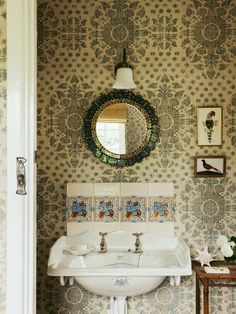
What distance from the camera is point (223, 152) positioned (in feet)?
11.2

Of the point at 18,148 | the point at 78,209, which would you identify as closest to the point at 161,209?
the point at 78,209

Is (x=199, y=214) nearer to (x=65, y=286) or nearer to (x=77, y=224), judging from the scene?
(x=77, y=224)

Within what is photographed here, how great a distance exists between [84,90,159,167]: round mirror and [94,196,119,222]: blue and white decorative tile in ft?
0.93

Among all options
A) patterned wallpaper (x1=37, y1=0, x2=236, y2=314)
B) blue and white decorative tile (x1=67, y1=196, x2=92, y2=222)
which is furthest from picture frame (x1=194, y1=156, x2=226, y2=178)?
blue and white decorative tile (x1=67, y1=196, x2=92, y2=222)

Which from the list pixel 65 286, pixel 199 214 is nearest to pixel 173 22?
pixel 199 214

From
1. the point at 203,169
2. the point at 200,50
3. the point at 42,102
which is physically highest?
the point at 200,50

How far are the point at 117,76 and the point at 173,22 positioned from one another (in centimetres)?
63

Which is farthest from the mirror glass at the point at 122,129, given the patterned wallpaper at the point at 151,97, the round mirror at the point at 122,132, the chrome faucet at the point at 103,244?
the chrome faucet at the point at 103,244

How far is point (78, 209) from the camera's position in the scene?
11.3 feet

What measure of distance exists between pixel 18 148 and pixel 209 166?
1835mm

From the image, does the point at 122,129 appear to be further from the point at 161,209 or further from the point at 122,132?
the point at 161,209

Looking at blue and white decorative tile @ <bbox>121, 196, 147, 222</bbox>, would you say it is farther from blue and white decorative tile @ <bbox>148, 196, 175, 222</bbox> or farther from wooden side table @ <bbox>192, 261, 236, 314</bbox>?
wooden side table @ <bbox>192, 261, 236, 314</bbox>

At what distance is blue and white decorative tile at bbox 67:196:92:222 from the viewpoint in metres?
3.44

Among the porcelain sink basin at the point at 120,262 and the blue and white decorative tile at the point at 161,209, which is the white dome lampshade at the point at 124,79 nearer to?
the blue and white decorative tile at the point at 161,209
